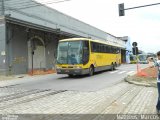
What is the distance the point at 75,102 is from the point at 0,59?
21501 mm

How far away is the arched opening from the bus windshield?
925 centimetres

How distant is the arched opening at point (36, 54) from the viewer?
37031 millimetres

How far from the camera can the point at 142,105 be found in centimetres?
1127

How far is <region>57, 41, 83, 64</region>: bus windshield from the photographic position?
26.0 m

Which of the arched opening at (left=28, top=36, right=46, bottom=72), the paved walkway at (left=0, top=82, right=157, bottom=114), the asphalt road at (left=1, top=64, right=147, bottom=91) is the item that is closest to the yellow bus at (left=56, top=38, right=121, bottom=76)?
the asphalt road at (left=1, top=64, right=147, bottom=91)

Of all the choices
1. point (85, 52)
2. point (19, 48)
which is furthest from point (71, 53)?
point (19, 48)

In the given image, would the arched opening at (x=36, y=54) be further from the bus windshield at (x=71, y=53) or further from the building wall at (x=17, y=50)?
the bus windshield at (x=71, y=53)

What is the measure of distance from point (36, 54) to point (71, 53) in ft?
44.5

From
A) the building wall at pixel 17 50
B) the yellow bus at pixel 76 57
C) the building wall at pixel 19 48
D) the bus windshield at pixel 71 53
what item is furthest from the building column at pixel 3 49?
the bus windshield at pixel 71 53

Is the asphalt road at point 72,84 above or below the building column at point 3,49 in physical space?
below

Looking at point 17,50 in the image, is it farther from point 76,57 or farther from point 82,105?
point 82,105

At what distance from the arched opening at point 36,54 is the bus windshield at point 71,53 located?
925cm

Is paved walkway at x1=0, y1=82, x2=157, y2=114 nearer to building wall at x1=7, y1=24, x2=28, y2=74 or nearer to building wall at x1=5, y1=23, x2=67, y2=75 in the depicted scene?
building wall at x1=5, y1=23, x2=67, y2=75

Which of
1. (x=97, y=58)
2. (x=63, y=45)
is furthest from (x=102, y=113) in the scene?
(x=97, y=58)
